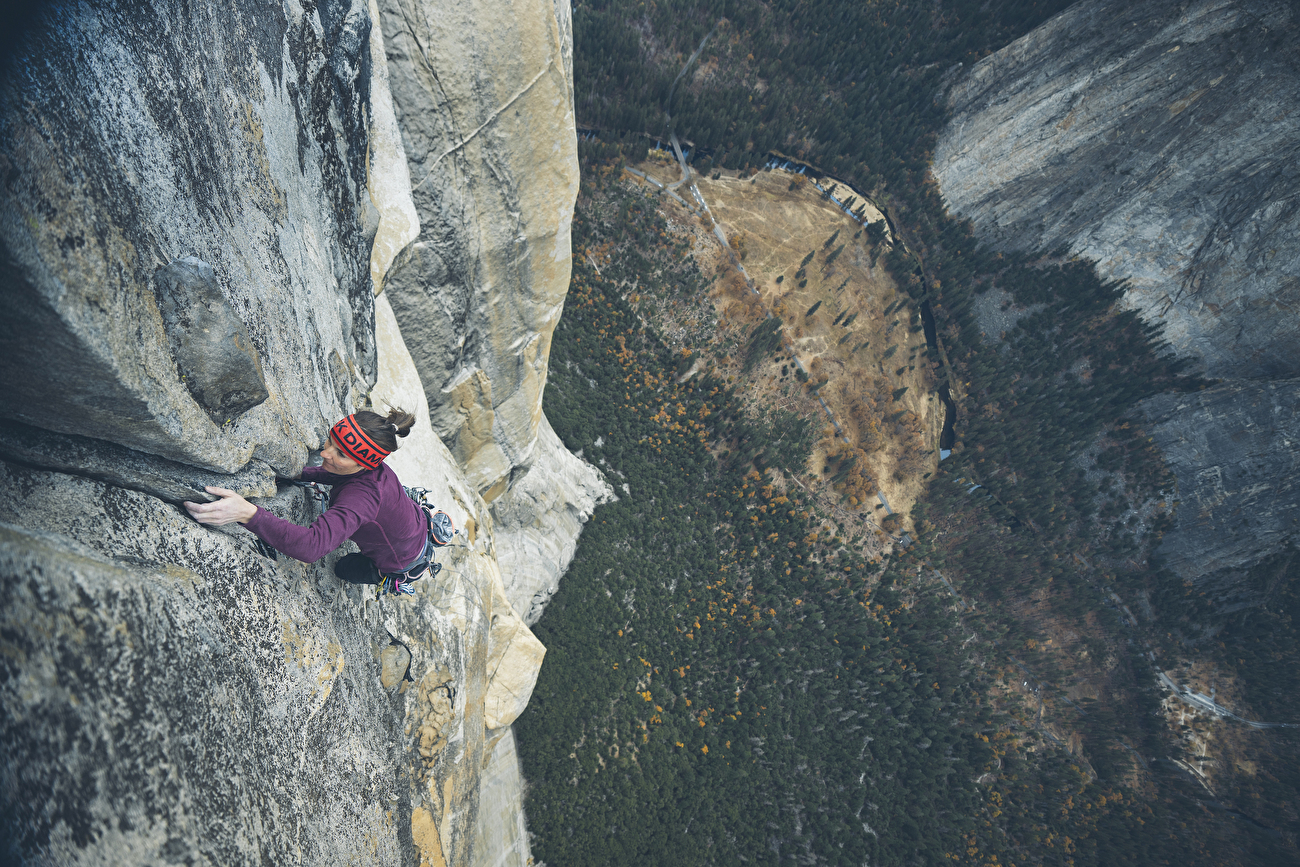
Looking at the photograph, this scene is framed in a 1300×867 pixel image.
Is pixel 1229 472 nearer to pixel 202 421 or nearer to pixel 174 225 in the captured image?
pixel 202 421

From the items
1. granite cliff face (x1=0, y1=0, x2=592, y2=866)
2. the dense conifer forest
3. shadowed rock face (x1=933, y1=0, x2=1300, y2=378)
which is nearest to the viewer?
granite cliff face (x1=0, y1=0, x2=592, y2=866)

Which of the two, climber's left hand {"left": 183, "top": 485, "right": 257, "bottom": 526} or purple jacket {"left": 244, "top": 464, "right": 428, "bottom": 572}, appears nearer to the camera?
climber's left hand {"left": 183, "top": 485, "right": 257, "bottom": 526}

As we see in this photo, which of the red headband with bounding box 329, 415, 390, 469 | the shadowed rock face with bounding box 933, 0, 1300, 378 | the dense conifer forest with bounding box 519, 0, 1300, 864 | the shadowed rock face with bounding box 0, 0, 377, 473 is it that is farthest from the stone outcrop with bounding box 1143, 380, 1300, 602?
the shadowed rock face with bounding box 0, 0, 377, 473

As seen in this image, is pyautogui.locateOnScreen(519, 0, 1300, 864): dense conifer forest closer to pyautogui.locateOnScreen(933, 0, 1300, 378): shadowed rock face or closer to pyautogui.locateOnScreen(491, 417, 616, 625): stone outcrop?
pyautogui.locateOnScreen(491, 417, 616, 625): stone outcrop

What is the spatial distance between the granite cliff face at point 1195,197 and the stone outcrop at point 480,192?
1494 inches

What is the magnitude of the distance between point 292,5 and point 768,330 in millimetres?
28670

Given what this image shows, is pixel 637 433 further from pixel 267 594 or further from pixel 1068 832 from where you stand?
pixel 1068 832

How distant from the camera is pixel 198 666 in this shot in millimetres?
3148

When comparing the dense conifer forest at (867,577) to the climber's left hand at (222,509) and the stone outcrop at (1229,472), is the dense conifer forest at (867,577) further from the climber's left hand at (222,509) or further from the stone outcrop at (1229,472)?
the climber's left hand at (222,509)

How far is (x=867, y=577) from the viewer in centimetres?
2931

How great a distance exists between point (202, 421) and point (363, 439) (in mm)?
1016

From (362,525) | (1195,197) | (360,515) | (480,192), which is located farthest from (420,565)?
(1195,197)

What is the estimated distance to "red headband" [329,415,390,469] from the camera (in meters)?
4.13

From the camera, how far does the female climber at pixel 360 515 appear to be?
3617mm
